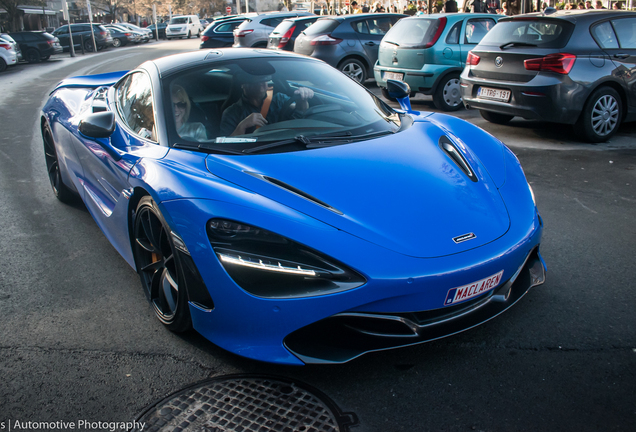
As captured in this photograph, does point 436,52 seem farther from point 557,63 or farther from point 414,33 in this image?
point 557,63

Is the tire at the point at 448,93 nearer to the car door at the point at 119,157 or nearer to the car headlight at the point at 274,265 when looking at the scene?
the car door at the point at 119,157

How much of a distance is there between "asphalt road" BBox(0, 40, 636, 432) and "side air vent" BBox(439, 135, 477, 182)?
0.78 m

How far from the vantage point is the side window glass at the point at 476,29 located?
948cm

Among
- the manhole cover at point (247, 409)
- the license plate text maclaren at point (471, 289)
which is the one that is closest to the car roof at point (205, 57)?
the manhole cover at point (247, 409)

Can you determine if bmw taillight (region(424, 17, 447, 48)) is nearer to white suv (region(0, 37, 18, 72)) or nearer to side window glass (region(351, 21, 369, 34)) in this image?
side window glass (region(351, 21, 369, 34))

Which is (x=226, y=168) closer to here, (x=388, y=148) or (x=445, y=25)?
(x=388, y=148)

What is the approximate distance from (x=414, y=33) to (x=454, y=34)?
2.18 feet

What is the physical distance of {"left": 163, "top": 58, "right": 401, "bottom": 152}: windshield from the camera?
317 centimetres

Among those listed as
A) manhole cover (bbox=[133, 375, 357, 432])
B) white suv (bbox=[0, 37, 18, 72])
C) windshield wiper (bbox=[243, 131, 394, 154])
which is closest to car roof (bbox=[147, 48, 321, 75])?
windshield wiper (bbox=[243, 131, 394, 154])

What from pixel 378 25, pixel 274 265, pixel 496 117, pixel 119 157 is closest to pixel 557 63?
pixel 496 117

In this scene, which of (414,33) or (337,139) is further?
(414,33)

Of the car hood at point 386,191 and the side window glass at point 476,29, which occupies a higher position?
the side window glass at point 476,29

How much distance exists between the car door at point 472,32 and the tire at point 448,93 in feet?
0.94

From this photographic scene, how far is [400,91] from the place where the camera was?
4.25 metres
